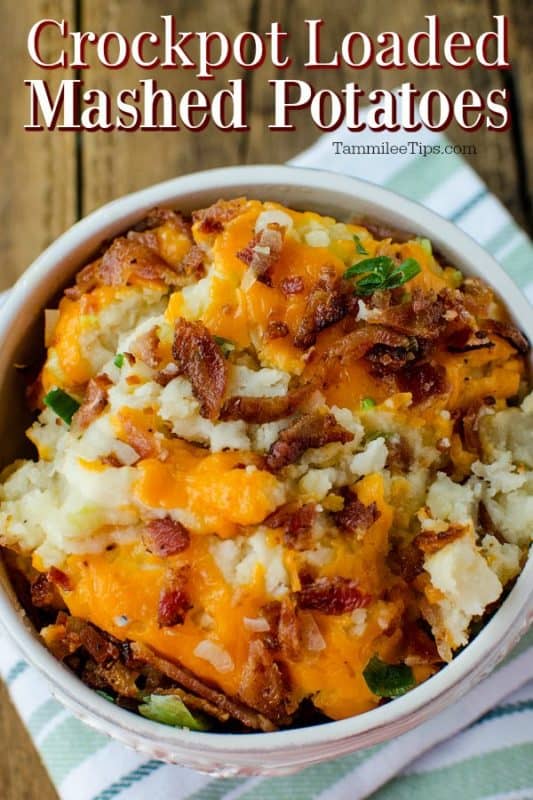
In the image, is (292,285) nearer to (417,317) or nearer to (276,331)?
(276,331)

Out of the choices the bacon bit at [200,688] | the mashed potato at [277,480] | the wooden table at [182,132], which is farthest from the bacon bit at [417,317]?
the wooden table at [182,132]

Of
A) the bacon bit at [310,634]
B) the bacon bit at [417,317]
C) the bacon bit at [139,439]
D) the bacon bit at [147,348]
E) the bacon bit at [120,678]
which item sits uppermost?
the bacon bit at [417,317]

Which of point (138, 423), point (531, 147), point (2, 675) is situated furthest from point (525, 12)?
point (2, 675)

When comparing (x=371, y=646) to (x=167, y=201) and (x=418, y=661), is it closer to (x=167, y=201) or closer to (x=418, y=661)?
(x=418, y=661)

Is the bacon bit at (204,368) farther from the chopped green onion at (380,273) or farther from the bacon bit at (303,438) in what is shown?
the chopped green onion at (380,273)

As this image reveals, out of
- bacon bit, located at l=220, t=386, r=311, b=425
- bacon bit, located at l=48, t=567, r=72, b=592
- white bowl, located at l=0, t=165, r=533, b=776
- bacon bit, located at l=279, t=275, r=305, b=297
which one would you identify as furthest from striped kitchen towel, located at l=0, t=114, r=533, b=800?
bacon bit, located at l=279, t=275, r=305, b=297

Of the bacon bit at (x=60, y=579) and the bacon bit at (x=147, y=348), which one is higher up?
the bacon bit at (x=147, y=348)

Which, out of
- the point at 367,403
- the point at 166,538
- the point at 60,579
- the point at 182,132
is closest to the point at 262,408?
the point at 367,403
